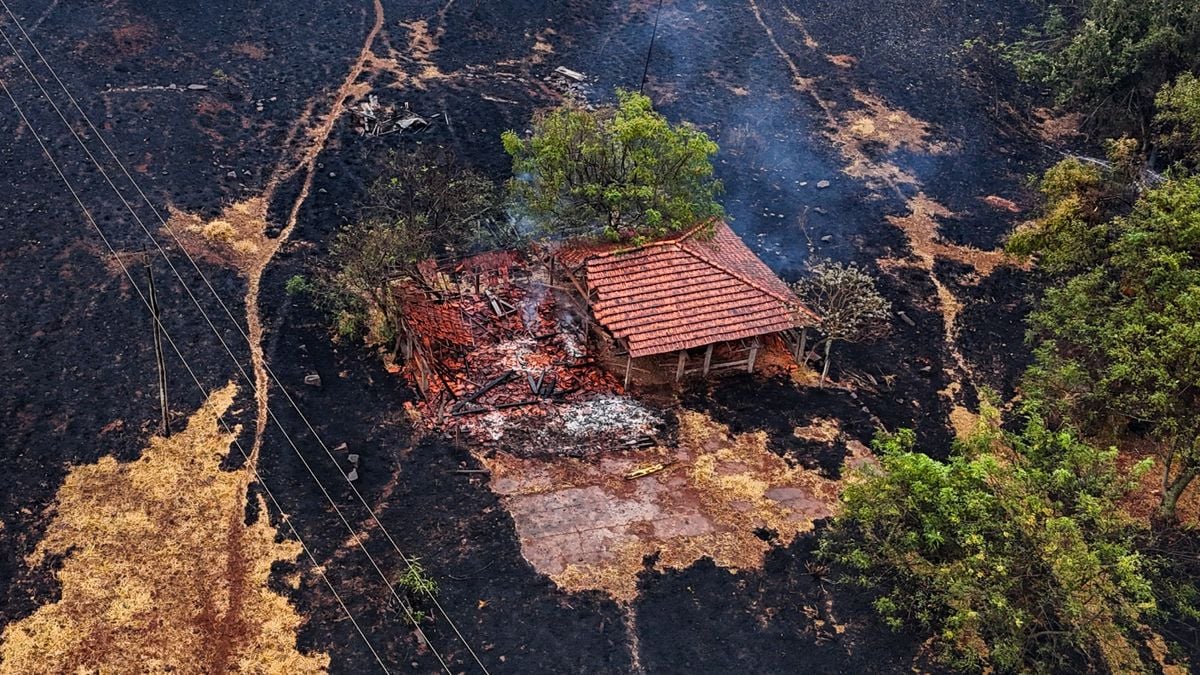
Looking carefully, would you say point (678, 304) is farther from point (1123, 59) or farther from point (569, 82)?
point (1123, 59)

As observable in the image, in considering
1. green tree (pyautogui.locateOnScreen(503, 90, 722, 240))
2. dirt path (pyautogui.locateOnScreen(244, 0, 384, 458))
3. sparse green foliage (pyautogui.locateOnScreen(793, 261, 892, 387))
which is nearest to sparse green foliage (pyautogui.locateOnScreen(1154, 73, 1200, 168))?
sparse green foliage (pyautogui.locateOnScreen(793, 261, 892, 387))

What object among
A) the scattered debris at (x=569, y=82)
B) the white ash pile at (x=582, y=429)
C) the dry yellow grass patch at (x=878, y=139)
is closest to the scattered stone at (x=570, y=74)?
the scattered debris at (x=569, y=82)

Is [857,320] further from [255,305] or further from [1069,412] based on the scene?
[255,305]

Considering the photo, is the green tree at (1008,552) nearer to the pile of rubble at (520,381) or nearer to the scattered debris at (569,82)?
the pile of rubble at (520,381)

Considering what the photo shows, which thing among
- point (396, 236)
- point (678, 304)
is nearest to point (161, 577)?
point (396, 236)

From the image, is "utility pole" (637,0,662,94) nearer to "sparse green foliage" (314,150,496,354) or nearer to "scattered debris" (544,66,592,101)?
"scattered debris" (544,66,592,101)
